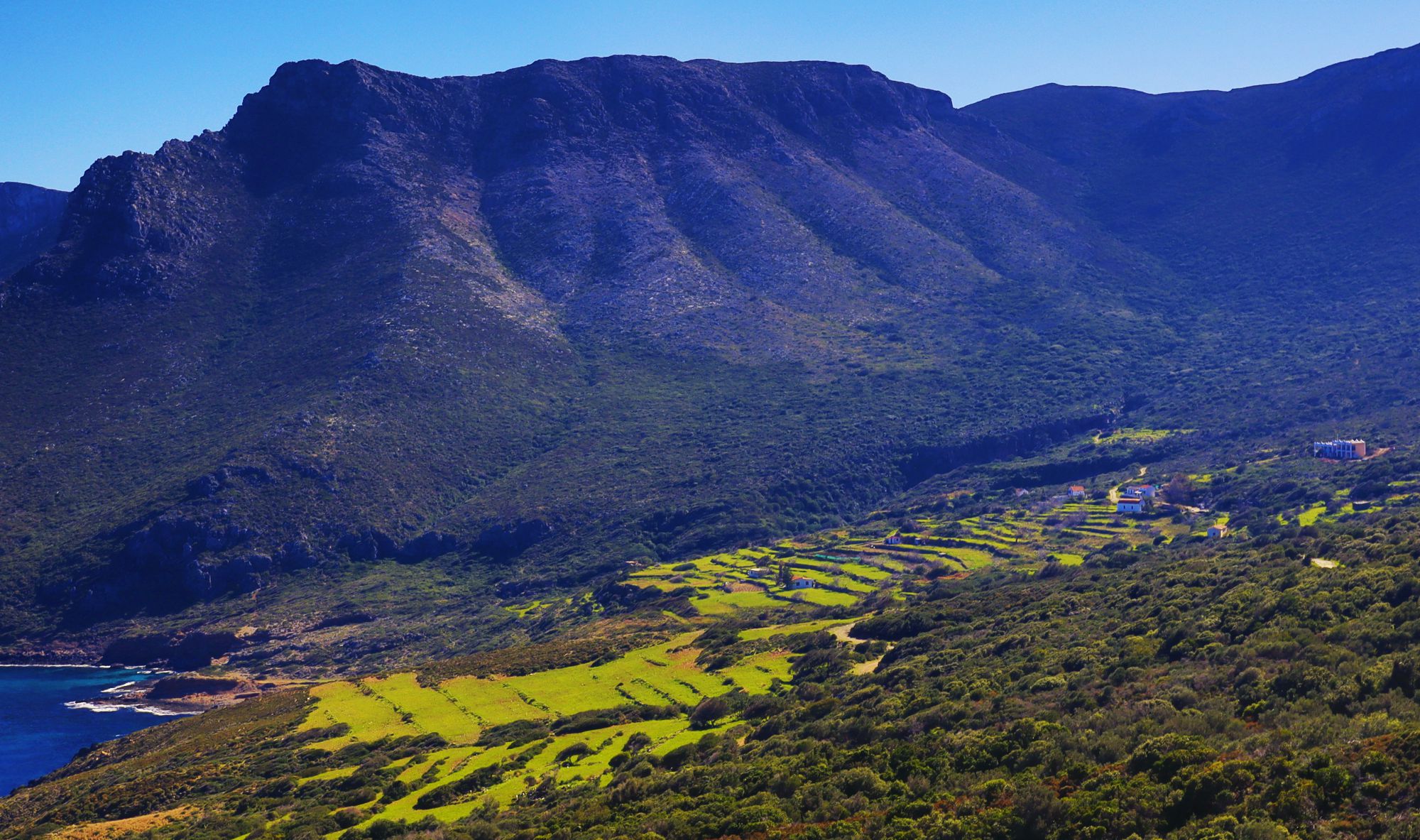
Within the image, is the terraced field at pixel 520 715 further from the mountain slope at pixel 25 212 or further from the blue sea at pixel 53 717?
the mountain slope at pixel 25 212

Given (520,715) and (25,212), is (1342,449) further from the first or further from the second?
(25,212)

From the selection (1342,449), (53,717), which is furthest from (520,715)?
(1342,449)

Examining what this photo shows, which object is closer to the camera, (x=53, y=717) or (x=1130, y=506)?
(x=53, y=717)

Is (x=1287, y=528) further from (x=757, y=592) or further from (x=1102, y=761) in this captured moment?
(x=1102, y=761)

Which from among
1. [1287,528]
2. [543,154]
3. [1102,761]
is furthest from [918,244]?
[1102,761]

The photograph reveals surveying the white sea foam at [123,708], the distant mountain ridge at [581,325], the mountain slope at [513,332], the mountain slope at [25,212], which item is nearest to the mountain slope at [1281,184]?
the distant mountain ridge at [581,325]

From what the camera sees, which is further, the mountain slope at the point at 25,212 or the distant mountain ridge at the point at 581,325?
the mountain slope at the point at 25,212
